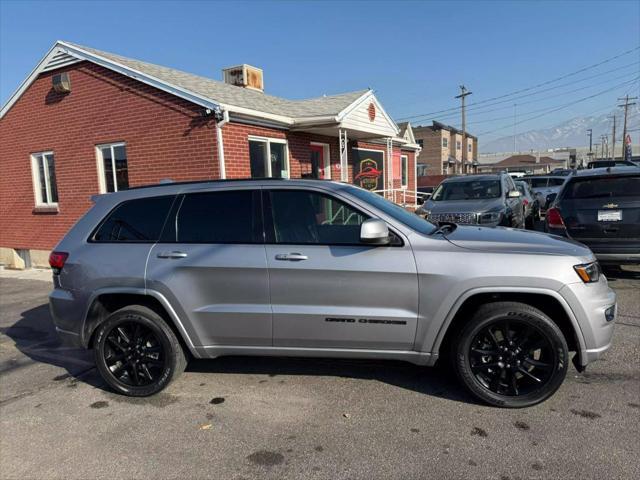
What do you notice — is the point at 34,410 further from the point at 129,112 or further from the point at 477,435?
the point at 129,112

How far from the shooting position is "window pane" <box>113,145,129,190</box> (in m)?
9.83

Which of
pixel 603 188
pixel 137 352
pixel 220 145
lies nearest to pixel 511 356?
pixel 137 352

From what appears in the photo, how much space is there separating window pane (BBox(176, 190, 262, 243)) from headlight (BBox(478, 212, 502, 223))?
19.7ft

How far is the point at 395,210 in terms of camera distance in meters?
3.97

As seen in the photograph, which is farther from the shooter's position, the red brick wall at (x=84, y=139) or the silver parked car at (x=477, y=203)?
the red brick wall at (x=84, y=139)

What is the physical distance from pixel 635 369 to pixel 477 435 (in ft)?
6.46

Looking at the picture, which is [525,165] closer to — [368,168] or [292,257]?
[368,168]

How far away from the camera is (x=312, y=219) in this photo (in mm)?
3711

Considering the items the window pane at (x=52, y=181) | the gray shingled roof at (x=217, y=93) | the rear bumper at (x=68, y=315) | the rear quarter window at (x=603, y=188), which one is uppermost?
the gray shingled roof at (x=217, y=93)

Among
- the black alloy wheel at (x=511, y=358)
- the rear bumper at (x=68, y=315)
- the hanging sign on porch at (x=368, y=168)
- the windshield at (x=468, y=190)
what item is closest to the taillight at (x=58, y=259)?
the rear bumper at (x=68, y=315)

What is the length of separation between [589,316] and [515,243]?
727mm

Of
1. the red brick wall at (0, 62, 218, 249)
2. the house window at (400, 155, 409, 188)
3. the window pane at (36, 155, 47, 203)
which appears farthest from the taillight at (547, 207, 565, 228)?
the house window at (400, 155, 409, 188)

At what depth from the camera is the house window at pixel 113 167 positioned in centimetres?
986

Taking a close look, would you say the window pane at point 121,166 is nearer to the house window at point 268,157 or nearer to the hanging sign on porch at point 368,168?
the house window at point 268,157
